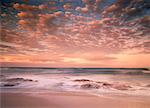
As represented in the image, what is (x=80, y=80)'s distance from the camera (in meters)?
2.42

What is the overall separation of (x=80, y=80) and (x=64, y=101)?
0.93 feet

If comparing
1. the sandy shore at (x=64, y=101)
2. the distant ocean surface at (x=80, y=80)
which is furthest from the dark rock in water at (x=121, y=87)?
the sandy shore at (x=64, y=101)

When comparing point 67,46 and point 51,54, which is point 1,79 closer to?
point 51,54

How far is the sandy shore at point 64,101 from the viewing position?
88.0 inches

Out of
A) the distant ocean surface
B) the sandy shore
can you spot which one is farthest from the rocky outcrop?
the sandy shore

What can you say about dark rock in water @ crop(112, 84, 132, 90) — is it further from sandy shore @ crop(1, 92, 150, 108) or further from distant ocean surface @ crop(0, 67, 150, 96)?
sandy shore @ crop(1, 92, 150, 108)

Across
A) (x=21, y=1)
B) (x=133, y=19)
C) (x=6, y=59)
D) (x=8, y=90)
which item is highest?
(x=21, y=1)

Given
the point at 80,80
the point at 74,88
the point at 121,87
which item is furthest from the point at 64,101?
the point at 121,87

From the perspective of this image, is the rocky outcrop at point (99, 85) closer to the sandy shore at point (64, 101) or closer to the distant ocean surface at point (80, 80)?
the distant ocean surface at point (80, 80)

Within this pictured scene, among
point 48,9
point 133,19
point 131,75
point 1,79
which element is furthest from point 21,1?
point 131,75

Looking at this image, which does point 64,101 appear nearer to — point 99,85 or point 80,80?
point 80,80

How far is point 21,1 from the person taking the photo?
2.48 metres

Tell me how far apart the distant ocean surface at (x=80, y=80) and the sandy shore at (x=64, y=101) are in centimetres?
6

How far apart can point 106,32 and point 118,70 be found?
0.43 m
